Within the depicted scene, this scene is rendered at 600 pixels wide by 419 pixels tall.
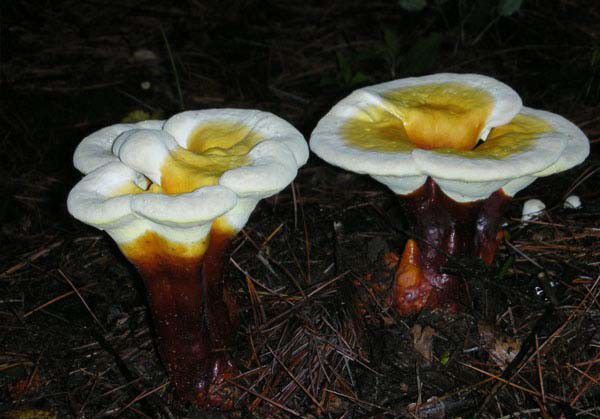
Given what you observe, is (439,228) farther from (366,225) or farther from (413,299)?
(366,225)

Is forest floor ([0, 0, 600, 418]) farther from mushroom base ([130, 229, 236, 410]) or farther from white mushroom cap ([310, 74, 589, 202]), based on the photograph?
white mushroom cap ([310, 74, 589, 202])

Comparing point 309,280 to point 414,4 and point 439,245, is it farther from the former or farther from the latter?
point 414,4

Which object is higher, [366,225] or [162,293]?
[162,293]

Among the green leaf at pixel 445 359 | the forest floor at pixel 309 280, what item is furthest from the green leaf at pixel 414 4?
the green leaf at pixel 445 359

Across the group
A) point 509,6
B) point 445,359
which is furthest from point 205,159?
point 509,6

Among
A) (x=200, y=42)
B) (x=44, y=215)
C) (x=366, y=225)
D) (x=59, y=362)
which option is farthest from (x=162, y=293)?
(x=200, y=42)

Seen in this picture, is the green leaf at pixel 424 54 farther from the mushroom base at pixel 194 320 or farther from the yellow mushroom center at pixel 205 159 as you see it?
the mushroom base at pixel 194 320
